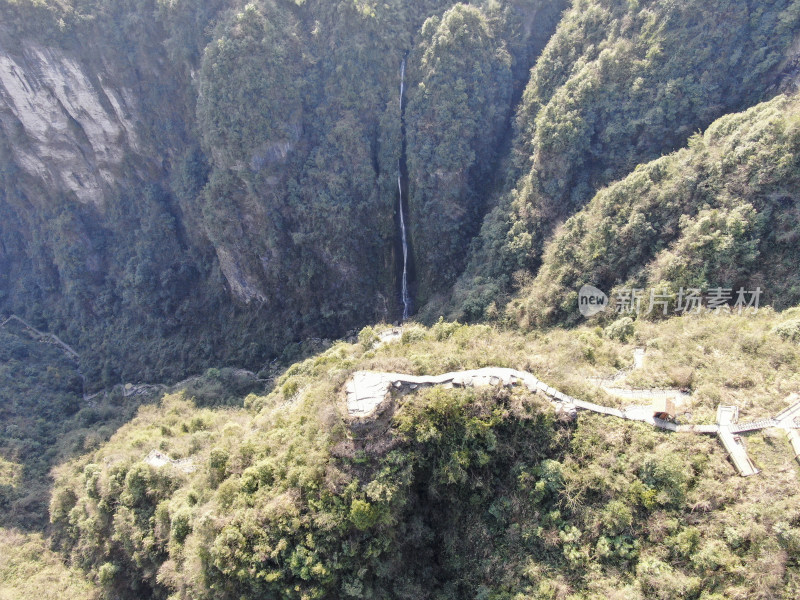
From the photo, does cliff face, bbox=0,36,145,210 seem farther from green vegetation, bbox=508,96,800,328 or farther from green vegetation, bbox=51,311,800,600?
green vegetation, bbox=508,96,800,328

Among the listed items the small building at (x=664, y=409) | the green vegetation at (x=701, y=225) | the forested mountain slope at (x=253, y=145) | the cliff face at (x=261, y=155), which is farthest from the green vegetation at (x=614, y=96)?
the small building at (x=664, y=409)

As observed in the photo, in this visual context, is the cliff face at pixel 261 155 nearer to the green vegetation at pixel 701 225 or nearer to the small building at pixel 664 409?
the green vegetation at pixel 701 225

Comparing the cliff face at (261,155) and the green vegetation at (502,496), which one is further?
the cliff face at (261,155)

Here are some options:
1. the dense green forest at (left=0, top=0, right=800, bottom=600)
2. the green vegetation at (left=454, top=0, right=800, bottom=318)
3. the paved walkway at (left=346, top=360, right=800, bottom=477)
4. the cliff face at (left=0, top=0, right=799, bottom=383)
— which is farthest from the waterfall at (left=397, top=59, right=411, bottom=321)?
the paved walkway at (left=346, top=360, right=800, bottom=477)

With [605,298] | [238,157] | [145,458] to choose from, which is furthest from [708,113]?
[145,458]

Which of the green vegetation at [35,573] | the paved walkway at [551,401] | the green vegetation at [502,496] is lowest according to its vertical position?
the green vegetation at [35,573]

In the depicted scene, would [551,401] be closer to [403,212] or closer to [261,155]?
[403,212]

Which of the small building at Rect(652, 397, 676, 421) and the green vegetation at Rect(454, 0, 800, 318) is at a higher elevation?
the green vegetation at Rect(454, 0, 800, 318)
